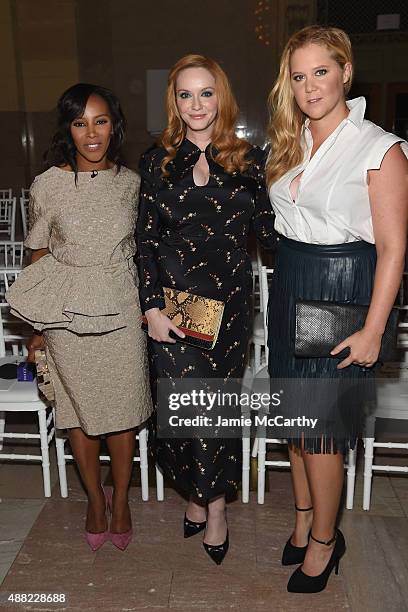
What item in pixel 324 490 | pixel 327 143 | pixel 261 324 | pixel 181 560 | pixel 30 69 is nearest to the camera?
pixel 327 143

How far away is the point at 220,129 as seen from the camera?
2008 mm

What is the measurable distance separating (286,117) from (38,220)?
90cm

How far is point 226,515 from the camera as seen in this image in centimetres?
258

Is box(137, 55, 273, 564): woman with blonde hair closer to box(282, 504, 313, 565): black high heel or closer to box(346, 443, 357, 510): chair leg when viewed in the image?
box(282, 504, 313, 565): black high heel

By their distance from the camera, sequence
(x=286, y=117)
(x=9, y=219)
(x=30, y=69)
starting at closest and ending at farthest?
(x=286, y=117)
(x=9, y=219)
(x=30, y=69)

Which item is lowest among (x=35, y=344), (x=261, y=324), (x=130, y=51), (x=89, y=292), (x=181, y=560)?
(x=181, y=560)

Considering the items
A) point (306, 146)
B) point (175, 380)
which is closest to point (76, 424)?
point (175, 380)

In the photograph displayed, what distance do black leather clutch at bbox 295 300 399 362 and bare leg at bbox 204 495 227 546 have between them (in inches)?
31.2

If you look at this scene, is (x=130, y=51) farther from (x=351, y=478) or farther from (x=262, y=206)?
(x=351, y=478)

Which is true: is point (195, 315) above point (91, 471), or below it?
above

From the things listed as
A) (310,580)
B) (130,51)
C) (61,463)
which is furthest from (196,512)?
(130,51)

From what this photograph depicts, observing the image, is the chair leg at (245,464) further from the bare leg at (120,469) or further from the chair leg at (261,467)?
the bare leg at (120,469)

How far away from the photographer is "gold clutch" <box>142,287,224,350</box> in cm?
203

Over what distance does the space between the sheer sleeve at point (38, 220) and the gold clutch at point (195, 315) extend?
1.52ft
